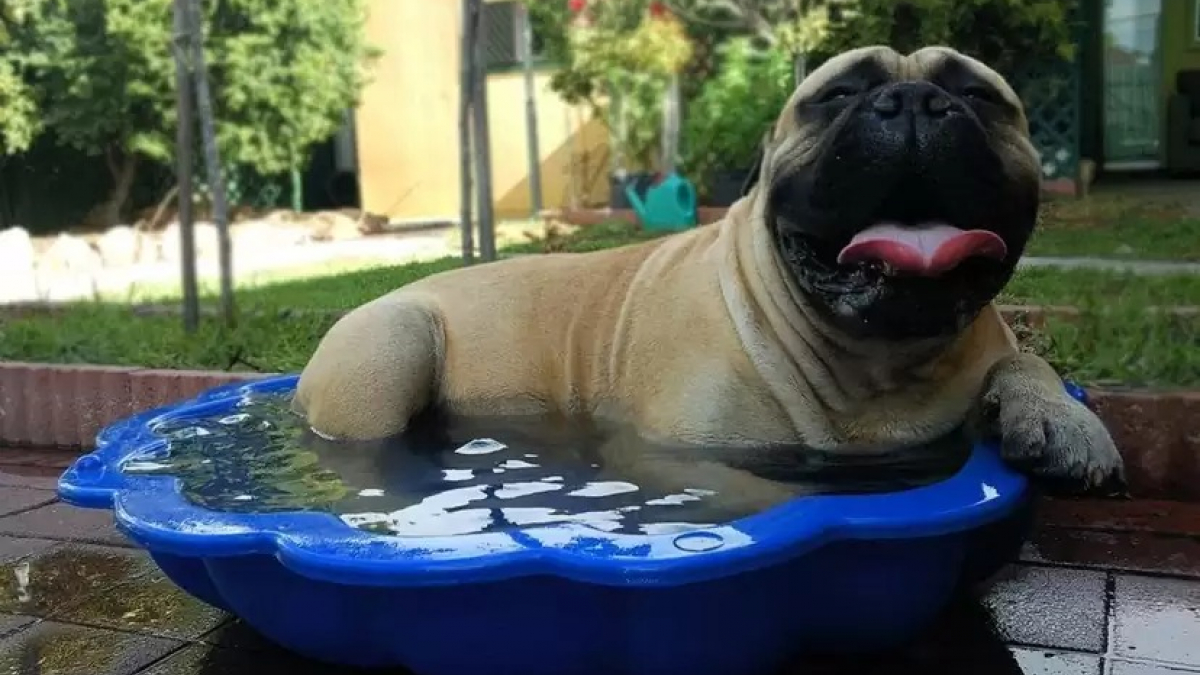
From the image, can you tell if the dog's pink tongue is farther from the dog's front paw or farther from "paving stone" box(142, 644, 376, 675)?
"paving stone" box(142, 644, 376, 675)

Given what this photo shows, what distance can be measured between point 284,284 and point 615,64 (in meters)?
4.64

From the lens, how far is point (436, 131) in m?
12.0

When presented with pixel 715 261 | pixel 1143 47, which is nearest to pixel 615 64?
pixel 1143 47

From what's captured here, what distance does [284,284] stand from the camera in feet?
22.1

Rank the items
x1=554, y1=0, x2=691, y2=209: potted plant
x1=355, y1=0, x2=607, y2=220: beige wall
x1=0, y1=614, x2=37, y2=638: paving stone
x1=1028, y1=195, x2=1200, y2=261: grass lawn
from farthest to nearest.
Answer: x1=355, y1=0, x2=607, y2=220: beige wall → x1=554, y1=0, x2=691, y2=209: potted plant → x1=1028, y1=195, x2=1200, y2=261: grass lawn → x1=0, y1=614, x2=37, y2=638: paving stone

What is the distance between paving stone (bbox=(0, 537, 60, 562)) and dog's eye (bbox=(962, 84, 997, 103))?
8.00 feet

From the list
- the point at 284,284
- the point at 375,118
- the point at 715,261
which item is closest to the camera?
→ the point at 715,261

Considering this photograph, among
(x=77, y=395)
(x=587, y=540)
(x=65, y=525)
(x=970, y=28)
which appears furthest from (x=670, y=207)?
(x=587, y=540)

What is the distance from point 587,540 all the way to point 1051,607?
3.37ft

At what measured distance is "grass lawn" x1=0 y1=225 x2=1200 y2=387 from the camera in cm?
335

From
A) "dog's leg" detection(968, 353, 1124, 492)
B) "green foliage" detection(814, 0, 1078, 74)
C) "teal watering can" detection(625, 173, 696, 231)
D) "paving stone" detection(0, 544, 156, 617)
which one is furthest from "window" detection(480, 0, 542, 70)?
"dog's leg" detection(968, 353, 1124, 492)

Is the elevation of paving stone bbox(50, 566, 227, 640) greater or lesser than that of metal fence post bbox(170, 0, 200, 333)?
lesser

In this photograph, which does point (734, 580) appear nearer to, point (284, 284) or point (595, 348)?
point (595, 348)

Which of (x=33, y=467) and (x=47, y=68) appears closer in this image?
(x=33, y=467)
